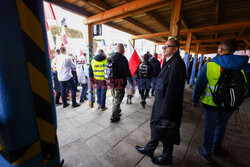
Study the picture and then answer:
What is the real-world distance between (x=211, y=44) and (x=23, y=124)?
14124 millimetres

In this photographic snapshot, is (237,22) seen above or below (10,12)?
above

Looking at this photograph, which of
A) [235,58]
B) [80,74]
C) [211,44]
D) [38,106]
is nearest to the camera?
[38,106]

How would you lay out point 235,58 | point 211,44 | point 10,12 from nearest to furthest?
point 10,12 → point 235,58 → point 211,44

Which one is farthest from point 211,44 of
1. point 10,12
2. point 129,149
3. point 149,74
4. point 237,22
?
point 10,12

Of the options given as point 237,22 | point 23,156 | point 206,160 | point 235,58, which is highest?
point 237,22

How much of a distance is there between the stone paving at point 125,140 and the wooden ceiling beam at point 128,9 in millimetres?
3128

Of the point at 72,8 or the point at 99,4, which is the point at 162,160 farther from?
the point at 72,8

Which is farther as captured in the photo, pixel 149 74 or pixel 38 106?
pixel 149 74

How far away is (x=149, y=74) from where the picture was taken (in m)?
4.45

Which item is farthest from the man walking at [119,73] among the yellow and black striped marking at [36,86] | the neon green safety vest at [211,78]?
the yellow and black striped marking at [36,86]

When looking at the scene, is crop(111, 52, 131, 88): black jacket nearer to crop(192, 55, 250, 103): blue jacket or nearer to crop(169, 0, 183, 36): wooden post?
crop(169, 0, 183, 36): wooden post

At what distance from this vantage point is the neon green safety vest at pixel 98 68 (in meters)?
3.45

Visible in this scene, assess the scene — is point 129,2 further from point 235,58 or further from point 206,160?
point 206,160

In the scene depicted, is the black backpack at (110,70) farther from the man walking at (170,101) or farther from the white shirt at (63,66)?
the white shirt at (63,66)
